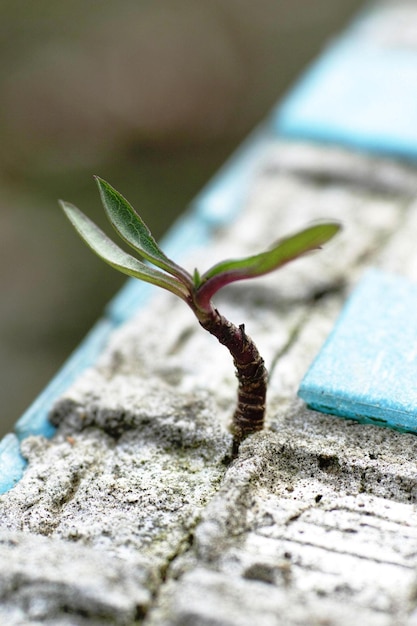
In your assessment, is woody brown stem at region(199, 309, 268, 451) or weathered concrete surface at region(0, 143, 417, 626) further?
woody brown stem at region(199, 309, 268, 451)

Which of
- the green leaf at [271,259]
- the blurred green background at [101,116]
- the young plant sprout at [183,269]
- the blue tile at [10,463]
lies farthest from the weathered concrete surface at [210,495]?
the blurred green background at [101,116]

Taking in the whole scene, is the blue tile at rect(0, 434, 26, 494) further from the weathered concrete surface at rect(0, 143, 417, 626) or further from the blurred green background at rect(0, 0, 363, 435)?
the blurred green background at rect(0, 0, 363, 435)

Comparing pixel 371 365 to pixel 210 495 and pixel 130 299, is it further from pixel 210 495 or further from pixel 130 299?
pixel 130 299

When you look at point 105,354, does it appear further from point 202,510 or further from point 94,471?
point 202,510


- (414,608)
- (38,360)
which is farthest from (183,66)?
(414,608)

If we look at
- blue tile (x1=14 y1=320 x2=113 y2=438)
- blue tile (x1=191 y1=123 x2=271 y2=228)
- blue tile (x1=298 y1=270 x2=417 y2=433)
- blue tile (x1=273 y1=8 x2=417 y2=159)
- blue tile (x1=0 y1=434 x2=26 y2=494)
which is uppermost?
blue tile (x1=273 y1=8 x2=417 y2=159)

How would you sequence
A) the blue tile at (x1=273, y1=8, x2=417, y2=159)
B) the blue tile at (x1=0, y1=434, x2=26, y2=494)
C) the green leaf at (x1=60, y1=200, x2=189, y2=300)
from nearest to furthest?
the green leaf at (x1=60, y1=200, x2=189, y2=300) < the blue tile at (x1=0, y1=434, x2=26, y2=494) < the blue tile at (x1=273, y1=8, x2=417, y2=159)

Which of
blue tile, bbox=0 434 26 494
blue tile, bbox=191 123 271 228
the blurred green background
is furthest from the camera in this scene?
the blurred green background

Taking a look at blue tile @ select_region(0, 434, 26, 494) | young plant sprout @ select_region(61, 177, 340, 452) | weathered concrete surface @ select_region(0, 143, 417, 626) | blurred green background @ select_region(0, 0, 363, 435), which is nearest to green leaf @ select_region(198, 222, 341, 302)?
young plant sprout @ select_region(61, 177, 340, 452)
